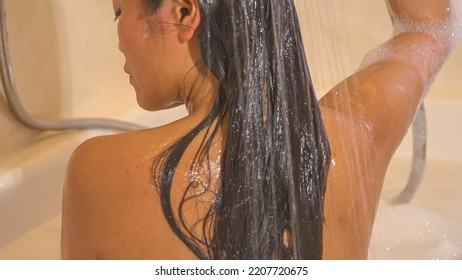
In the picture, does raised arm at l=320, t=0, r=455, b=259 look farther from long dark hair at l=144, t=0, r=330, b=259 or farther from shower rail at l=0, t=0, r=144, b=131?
shower rail at l=0, t=0, r=144, b=131

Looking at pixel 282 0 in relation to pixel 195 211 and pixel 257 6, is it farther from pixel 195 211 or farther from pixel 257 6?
pixel 195 211

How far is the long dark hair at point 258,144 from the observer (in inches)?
31.2

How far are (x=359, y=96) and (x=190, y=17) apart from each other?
25 cm

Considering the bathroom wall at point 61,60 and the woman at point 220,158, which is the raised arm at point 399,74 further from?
the bathroom wall at point 61,60

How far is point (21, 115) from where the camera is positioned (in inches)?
62.8

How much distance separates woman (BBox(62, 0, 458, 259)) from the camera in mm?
794

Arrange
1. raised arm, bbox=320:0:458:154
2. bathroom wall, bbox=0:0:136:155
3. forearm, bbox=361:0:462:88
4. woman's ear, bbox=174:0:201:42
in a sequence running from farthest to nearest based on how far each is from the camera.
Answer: bathroom wall, bbox=0:0:136:155, forearm, bbox=361:0:462:88, raised arm, bbox=320:0:458:154, woman's ear, bbox=174:0:201:42

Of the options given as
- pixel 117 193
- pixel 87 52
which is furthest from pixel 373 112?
pixel 87 52

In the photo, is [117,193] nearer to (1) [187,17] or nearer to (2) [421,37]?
(1) [187,17]

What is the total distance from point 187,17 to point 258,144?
0.14 m

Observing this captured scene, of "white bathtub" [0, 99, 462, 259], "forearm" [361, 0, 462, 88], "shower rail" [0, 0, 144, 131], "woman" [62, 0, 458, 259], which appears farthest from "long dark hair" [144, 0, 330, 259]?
"shower rail" [0, 0, 144, 131]

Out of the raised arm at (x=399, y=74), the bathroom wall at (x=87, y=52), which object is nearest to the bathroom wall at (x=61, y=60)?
the bathroom wall at (x=87, y=52)
